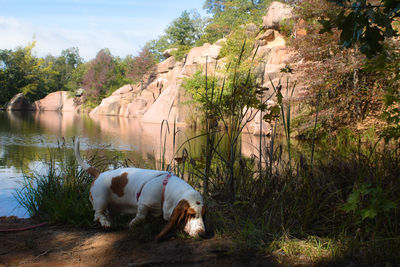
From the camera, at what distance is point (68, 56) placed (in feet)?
200

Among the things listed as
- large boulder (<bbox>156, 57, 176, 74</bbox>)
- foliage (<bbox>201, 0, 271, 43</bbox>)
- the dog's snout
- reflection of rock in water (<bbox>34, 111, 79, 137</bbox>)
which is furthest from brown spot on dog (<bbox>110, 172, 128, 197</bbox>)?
large boulder (<bbox>156, 57, 176, 74</bbox>)

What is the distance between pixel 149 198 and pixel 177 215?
302 millimetres

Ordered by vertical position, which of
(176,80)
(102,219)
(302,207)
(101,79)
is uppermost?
(101,79)

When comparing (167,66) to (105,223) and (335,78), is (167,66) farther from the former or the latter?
(105,223)

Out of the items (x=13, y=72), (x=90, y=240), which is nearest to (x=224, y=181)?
(x=90, y=240)

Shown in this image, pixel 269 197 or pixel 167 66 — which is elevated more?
pixel 167 66

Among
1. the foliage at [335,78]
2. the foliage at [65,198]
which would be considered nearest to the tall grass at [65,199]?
the foliage at [65,198]

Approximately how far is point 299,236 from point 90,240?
5.86ft

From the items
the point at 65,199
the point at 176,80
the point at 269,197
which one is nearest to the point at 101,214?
the point at 65,199

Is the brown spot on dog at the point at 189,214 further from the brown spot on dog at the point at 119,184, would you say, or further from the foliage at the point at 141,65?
the foliage at the point at 141,65

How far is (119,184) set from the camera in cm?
304

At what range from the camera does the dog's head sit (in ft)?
8.54

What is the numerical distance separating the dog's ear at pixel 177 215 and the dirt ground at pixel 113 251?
0.09 m

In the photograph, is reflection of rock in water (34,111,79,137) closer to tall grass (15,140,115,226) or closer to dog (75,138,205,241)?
tall grass (15,140,115,226)
